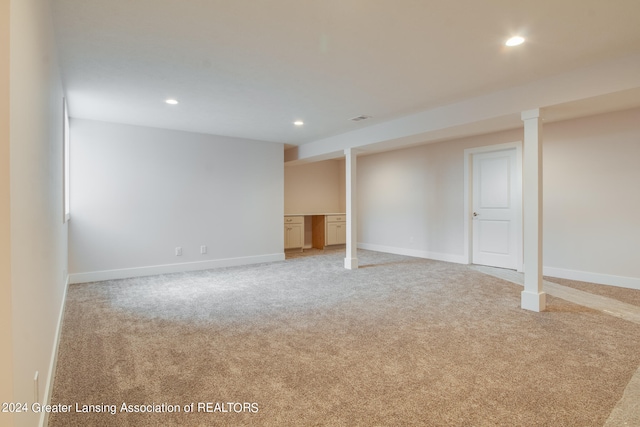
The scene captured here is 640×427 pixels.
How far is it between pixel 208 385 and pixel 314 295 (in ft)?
7.01

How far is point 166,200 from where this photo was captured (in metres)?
5.55

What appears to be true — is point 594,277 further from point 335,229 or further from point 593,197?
point 335,229

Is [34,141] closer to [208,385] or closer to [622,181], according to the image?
[208,385]

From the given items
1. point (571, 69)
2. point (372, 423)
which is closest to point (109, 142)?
point (372, 423)

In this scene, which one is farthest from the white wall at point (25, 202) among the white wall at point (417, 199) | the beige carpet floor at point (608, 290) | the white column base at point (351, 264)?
the white wall at point (417, 199)

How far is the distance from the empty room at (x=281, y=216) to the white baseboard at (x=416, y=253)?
0.36ft

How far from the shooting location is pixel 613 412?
1774mm

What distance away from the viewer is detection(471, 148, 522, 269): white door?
5.55m

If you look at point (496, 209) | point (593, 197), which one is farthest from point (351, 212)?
point (593, 197)

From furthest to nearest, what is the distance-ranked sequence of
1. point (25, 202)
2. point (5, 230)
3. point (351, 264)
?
point (351, 264) < point (25, 202) < point (5, 230)

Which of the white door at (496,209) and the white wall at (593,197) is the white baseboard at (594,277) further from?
the white door at (496,209)

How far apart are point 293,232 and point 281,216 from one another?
1.00 meters

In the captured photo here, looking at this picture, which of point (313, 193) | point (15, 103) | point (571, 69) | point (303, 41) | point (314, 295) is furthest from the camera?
point (313, 193)

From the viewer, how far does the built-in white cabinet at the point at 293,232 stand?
304 inches
